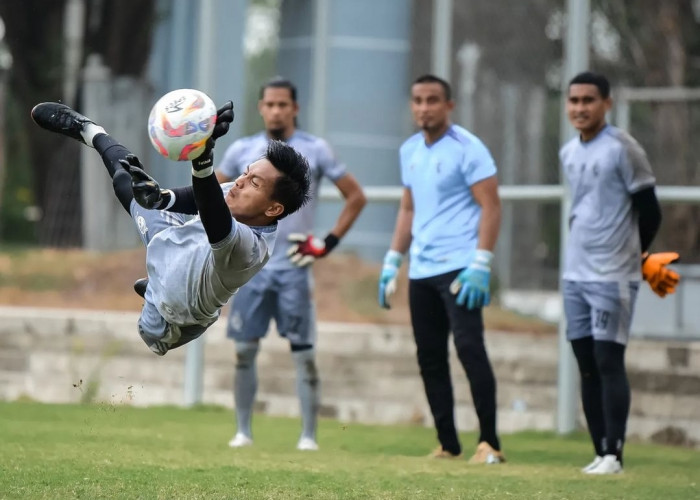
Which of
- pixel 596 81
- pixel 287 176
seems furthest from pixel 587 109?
pixel 287 176

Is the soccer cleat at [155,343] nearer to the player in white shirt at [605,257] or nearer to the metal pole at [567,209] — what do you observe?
the player in white shirt at [605,257]

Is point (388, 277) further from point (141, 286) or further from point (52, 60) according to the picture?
point (52, 60)

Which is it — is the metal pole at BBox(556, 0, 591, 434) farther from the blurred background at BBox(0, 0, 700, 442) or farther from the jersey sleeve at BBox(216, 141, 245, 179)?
the jersey sleeve at BBox(216, 141, 245, 179)

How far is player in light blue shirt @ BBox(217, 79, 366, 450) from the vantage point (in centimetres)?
865

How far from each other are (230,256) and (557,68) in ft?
17.6

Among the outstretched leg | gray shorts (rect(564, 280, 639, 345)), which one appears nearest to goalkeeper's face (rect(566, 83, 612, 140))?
gray shorts (rect(564, 280, 639, 345))

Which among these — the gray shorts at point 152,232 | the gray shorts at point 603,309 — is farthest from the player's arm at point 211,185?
the gray shorts at point 603,309

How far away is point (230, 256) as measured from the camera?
19.3 ft

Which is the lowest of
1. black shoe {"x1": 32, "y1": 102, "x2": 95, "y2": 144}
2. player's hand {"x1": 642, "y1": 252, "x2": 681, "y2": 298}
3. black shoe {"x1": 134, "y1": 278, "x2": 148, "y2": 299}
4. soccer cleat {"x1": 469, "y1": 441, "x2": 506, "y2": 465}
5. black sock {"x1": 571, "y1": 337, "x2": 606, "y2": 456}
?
soccer cleat {"x1": 469, "y1": 441, "x2": 506, "y2": 465}

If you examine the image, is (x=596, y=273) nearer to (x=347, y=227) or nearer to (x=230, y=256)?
(x=347, y=227)

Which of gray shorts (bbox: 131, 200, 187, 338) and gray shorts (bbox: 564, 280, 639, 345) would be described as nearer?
gray shorts (bbox: 131, 200, 187, 338)

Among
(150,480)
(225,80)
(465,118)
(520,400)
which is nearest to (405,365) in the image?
(520,400)

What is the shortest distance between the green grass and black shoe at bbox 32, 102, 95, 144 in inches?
64.1

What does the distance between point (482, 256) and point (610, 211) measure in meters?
0.76
